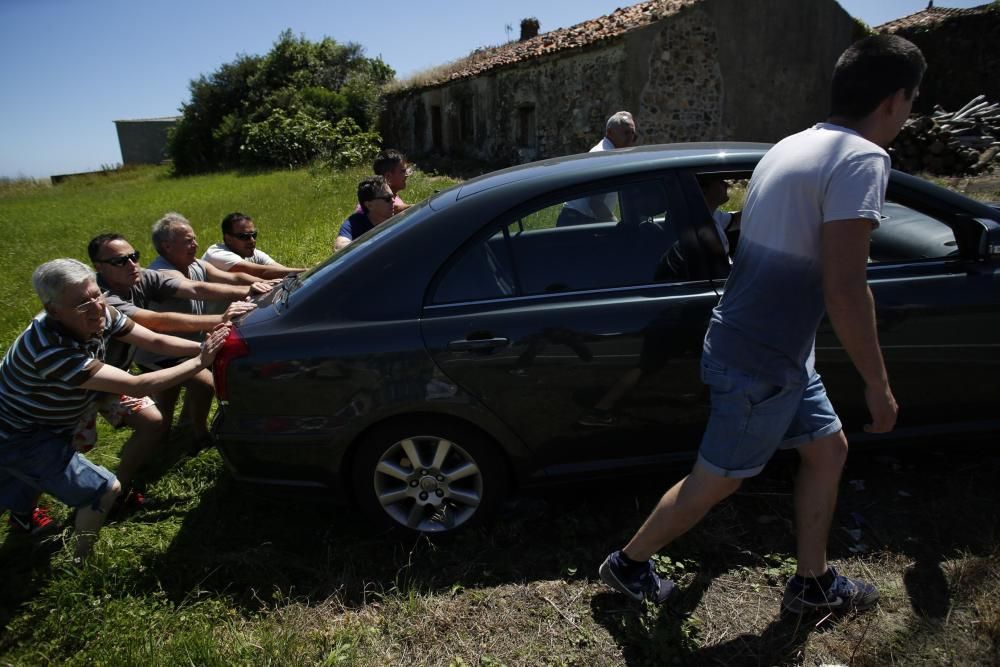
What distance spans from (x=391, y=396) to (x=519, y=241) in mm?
836

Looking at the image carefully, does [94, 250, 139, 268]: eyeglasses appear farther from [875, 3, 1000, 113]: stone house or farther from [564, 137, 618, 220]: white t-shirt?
[875, 3, 1000, 113]: stone house

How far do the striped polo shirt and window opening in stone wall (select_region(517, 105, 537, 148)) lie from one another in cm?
1701

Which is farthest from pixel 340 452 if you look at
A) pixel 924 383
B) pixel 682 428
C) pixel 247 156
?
pixel 247 156

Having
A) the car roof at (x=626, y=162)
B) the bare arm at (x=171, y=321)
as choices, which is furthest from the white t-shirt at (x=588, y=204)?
the bare arm at (x=171, y=321)

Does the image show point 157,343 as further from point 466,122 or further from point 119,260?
point 466,122

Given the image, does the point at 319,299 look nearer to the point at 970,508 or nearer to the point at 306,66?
the point at 970,508

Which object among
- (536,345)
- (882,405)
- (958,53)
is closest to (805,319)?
(882,405)

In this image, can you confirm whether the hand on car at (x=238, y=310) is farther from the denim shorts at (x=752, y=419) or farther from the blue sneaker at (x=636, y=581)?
the denim shorts at (x=752, y=419)

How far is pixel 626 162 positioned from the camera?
2.96m

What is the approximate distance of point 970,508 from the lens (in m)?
2.98

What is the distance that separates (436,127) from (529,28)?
539 cm

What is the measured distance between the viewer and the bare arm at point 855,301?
1.85m

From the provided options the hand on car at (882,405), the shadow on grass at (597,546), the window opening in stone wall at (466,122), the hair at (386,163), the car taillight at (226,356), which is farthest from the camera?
the window opening in stone wall at (466,122)

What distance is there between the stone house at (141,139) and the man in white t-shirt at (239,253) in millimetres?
48509
